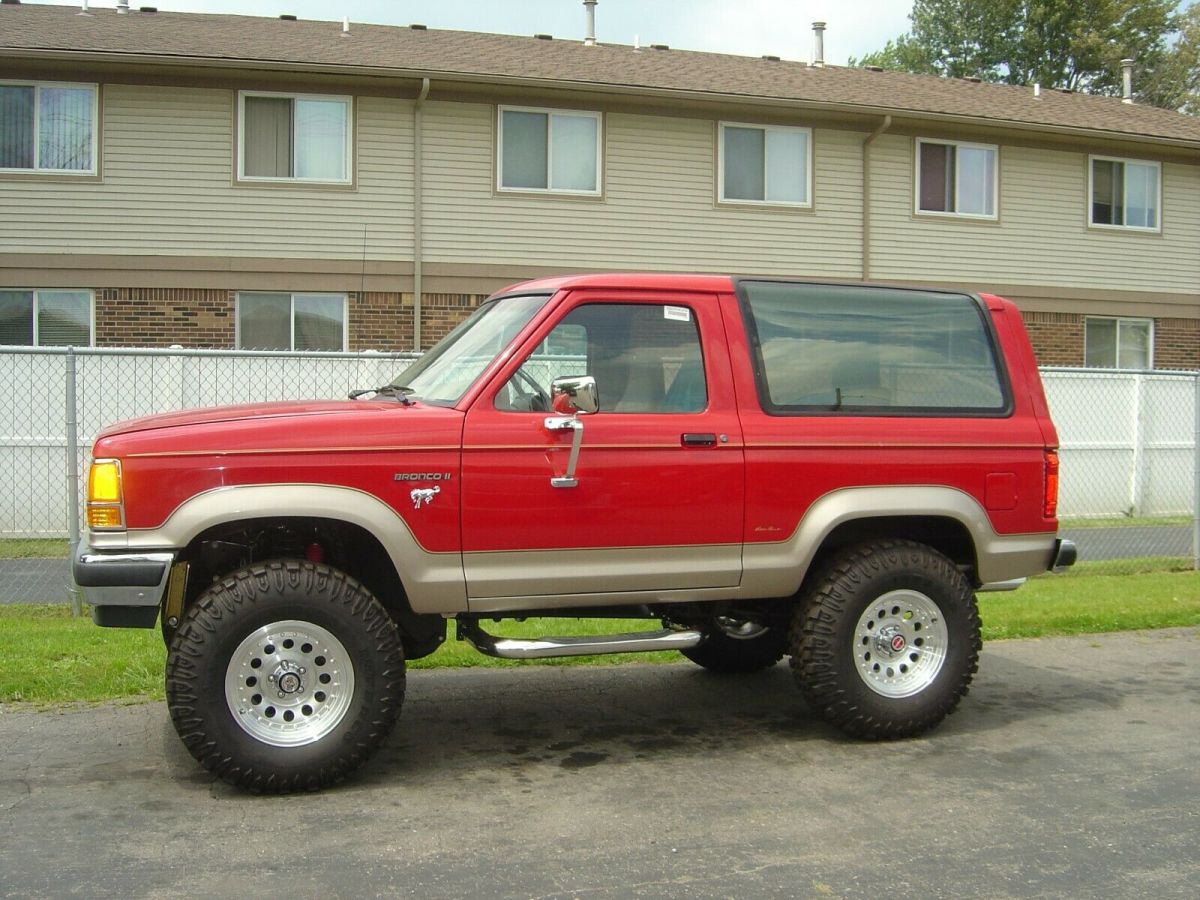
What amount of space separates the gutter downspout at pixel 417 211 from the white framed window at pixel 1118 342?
35.8 ft

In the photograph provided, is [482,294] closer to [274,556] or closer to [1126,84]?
[274,556]

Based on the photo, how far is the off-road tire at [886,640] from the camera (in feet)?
19.4

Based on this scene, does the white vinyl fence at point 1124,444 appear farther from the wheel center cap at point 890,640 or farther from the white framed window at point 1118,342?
the wheel center cap at point 890,640

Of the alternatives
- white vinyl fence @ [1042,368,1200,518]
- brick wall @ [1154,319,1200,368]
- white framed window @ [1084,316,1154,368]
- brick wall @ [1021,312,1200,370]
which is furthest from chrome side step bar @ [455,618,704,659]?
brick wall @ [1154,319,1200,368]

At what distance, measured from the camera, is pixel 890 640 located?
606 cm

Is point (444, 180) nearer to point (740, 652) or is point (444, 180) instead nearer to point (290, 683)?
point (740, 652)

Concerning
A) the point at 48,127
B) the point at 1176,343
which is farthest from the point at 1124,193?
the point at 48,127

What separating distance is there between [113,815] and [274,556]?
51.3 inches

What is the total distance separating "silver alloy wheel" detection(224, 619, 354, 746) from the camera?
16.9 ft

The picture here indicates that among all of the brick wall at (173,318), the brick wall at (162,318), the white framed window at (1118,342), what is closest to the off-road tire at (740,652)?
the brick wall at (173,318)

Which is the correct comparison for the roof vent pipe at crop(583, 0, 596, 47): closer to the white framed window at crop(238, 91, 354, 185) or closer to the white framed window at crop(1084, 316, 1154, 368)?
the white framed window at crop(238, 91, 354, 185)

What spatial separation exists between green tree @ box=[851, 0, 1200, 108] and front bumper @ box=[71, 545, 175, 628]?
149 feet

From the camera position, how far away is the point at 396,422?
17.4ft

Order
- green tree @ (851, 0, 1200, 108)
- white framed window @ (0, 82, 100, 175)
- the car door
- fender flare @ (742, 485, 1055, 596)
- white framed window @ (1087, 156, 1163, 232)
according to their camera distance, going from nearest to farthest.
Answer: the car door < fender flare @ (742, 485, 1055, 596) < white framed window @ (0, 82, 100, 175) < white framed window @ (1087, 156, 1163, 232) < green tree @ (851, 0, 1200, 108)
